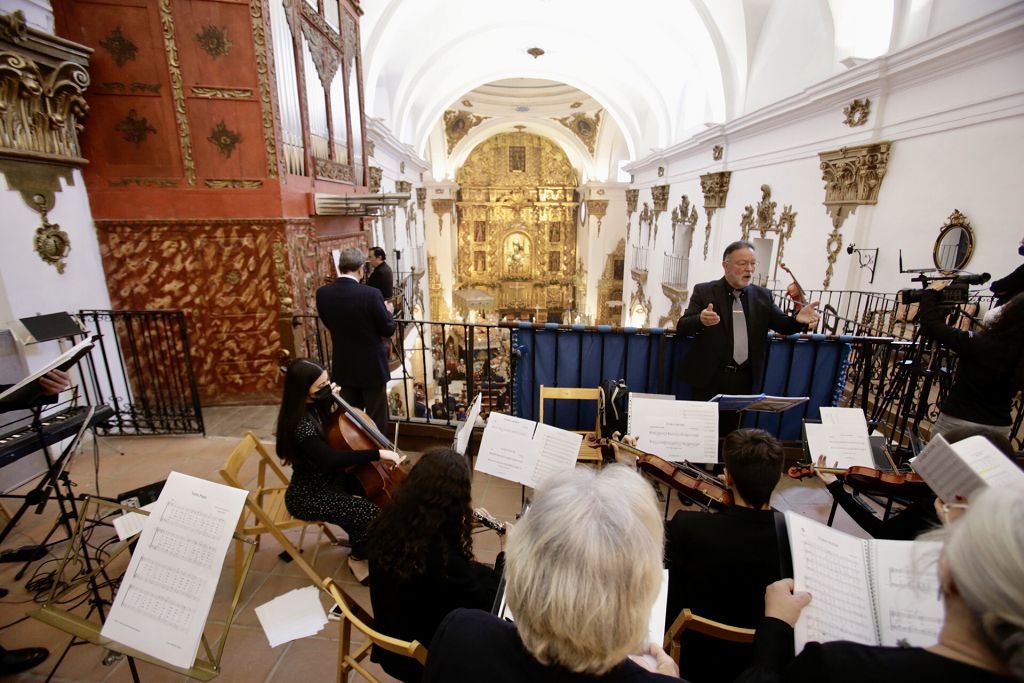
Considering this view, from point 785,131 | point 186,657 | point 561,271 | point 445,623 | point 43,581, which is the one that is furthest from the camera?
point 561,271

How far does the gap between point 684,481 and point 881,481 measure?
1074mm

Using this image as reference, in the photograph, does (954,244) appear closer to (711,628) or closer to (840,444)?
(840,444)

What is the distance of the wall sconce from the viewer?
5859mm

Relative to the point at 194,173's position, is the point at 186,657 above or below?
below

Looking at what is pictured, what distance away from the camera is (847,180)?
20.5 feet

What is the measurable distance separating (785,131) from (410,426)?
8457 millimetres

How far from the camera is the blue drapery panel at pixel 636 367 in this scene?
12.1 ft

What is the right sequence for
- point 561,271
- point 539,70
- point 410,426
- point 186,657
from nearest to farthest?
1. point 186,657
2. point 410,426
3. point 539,70
4. point 561,271

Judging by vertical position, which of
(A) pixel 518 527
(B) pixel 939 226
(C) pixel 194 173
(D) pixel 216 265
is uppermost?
(C) pixel 194 173

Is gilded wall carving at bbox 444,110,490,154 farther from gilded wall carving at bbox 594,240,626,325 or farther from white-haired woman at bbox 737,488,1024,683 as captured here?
white-haired woman at bbox 737,488,1024,683

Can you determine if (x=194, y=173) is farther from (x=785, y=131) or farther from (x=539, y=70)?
(x=539, y=70)

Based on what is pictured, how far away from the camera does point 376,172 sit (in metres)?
10.3

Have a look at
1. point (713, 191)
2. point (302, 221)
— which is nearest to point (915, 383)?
point (302, 221)

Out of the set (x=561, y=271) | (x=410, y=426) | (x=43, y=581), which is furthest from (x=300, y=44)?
(x=561, y=271)
